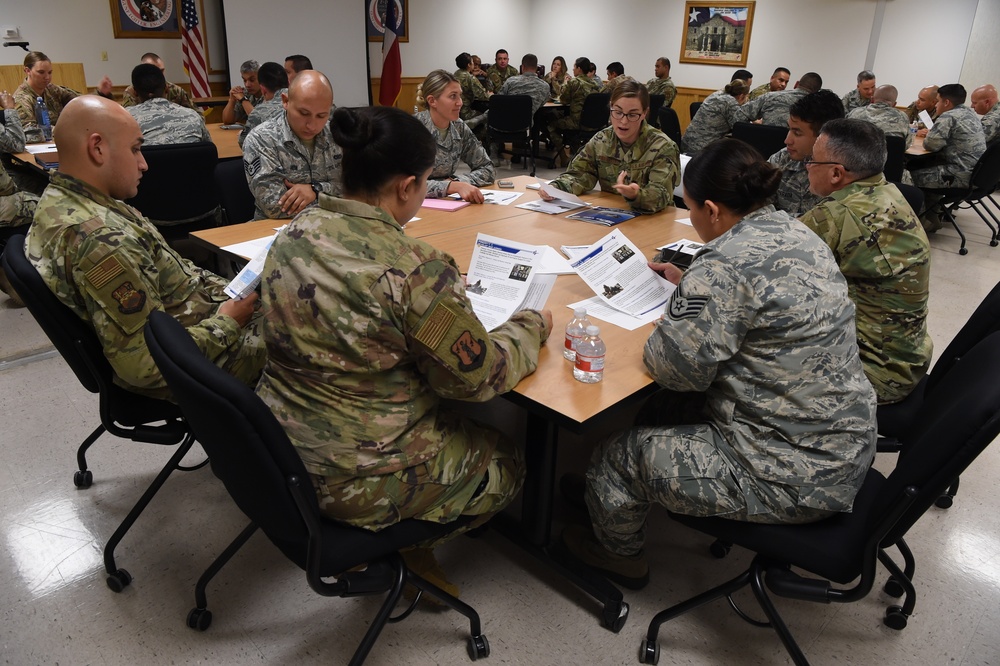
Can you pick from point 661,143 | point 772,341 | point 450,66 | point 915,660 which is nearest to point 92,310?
point 772,341

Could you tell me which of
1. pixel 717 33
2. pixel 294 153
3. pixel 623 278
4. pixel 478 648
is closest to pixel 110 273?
pixel 478 648

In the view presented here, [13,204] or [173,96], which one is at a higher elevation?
[173,96]

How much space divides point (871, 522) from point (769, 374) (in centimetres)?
36

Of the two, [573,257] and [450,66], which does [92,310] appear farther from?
[450,66]

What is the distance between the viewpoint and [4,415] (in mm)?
2725

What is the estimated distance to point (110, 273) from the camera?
1.63m

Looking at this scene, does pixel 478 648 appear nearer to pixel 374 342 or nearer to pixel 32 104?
pixel 374 342

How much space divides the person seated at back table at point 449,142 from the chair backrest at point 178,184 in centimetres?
118

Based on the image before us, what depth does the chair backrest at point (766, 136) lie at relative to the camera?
505 centimetres

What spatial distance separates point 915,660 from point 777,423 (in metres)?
0.84

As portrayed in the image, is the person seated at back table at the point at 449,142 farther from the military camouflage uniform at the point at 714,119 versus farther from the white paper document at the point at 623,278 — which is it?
the military camouflage uniform at the point at 714,119

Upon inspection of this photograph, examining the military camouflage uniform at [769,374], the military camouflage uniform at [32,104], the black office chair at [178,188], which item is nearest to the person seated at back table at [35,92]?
the military camouflage uniform at [32,104]

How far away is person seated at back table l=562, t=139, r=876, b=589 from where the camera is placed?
1.47 metres

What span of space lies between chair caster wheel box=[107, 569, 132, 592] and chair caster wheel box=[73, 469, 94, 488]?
0.55 meters
